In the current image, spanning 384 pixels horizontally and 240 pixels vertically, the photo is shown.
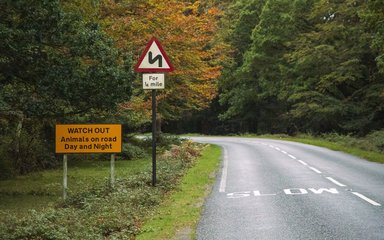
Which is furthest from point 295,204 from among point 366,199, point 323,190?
point 323,190

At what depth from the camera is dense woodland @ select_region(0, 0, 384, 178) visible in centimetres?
1005

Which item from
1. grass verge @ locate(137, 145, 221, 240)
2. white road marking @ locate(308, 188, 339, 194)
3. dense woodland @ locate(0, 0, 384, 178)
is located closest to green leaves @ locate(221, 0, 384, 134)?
dense woodland @ locate(0, 0, 384, 178)

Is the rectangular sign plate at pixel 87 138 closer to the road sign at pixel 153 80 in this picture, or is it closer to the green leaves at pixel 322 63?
the road sign at pixel 153 80

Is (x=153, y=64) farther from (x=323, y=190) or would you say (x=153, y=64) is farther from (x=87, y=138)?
(x=323, y=190)

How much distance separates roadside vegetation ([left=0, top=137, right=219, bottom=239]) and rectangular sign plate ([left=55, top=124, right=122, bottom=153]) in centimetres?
100

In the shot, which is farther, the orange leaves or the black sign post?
the orange leaves

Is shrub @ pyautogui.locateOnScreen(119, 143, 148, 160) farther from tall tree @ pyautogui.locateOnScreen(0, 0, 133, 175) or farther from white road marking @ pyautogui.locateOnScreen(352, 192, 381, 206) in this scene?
white road marking @ pyautogui.locateOnScreen(352, 192, 381, 206)

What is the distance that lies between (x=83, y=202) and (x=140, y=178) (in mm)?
2791

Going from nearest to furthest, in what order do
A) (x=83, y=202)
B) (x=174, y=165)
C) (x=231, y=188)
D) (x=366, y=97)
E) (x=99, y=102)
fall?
1. (x=83, y=202)
2. (x=99, y=102)
3. (x=231, y=188)
4. (x=174, y=165)
5. (x=366, y=97)

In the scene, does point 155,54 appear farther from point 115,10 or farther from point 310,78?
point 310,78

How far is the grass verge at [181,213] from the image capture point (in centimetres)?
723

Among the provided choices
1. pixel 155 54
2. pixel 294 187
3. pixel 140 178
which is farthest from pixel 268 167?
pixel 155 54

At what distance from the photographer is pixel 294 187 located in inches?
479

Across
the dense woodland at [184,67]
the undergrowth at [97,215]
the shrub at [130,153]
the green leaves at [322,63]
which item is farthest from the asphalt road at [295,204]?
the green leaves at [322,63]
